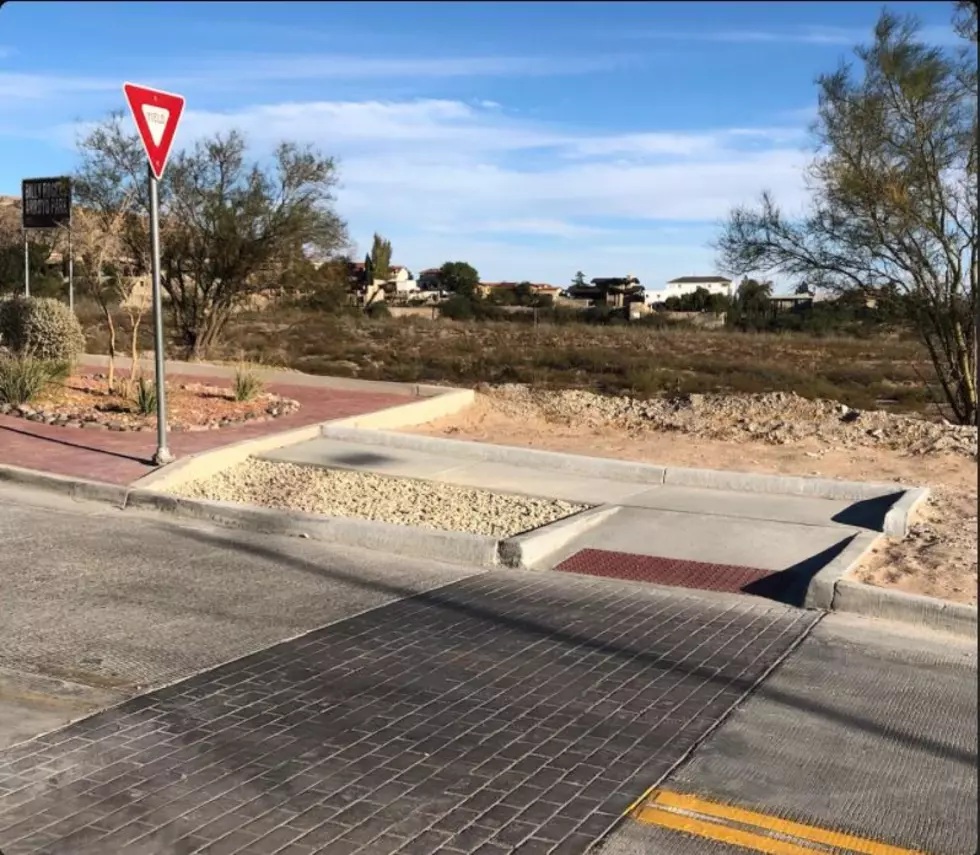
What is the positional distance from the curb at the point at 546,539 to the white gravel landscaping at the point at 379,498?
189mm

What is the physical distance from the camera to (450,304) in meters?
64.5

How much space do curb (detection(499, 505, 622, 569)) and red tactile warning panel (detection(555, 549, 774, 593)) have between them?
189mm

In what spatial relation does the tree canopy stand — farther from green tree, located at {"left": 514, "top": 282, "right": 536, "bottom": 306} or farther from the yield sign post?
the yield sign post

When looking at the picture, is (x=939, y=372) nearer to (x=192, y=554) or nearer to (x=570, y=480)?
(x=570, y=480)

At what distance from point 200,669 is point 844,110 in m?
11.4

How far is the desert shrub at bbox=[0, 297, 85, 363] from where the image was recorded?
599 inches

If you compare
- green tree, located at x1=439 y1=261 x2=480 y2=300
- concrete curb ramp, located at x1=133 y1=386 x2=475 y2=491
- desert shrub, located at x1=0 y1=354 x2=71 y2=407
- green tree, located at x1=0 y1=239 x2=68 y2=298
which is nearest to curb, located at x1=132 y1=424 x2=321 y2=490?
concrete curb ramp, located at x1=133 y1=386 x2=475 y2=491

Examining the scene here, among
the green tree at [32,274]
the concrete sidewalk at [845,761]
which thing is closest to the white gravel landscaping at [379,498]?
the concrete sidewalk at [845,761]

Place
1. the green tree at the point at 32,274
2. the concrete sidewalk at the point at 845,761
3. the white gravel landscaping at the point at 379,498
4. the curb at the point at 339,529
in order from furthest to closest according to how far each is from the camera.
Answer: the green tree at the point at 32,274 < the white gravel landscaping at the point at 379,498 < the curb at the point at 339,529 < the concrete sidewalk at the point at 845,761

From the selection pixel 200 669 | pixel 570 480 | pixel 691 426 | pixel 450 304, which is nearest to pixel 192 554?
pixel 200 669

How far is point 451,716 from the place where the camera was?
4.67m

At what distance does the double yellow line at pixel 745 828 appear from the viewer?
11.6ft

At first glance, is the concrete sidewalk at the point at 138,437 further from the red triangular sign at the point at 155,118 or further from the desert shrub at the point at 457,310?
the desert shrub at the point at 457,310

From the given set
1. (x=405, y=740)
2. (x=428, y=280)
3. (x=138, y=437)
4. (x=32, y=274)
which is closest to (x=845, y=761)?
(x=405, y=740)
